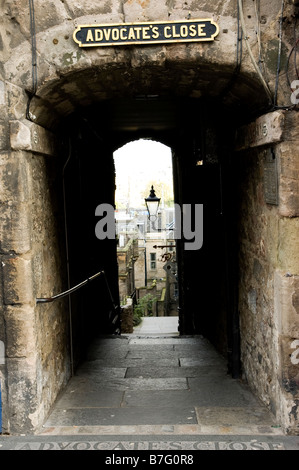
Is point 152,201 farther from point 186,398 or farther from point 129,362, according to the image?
point 186,398

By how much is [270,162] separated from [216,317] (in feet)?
11.0

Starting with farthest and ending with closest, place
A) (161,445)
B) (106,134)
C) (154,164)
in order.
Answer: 1. (154,164)
2. (106,134)
3. (161,445)

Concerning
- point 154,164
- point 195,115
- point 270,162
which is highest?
point 154,164

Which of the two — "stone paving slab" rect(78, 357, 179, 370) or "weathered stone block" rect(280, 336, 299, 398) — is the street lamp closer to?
"stone paving slab" rect(78, 357, 179, 370)

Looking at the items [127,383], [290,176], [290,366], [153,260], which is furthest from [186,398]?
[153,260]

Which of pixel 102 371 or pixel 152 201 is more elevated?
pixel 152 201

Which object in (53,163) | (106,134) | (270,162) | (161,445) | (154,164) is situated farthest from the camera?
(154,164)

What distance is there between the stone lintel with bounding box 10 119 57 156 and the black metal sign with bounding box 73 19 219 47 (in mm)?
717

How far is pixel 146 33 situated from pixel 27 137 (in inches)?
45.4

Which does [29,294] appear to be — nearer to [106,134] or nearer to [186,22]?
[186,22]

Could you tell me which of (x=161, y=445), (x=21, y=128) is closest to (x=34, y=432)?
(x=161, y=445)

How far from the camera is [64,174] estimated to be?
4.86 m

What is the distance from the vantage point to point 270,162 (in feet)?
11.7

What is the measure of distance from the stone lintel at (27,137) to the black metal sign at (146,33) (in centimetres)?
72
